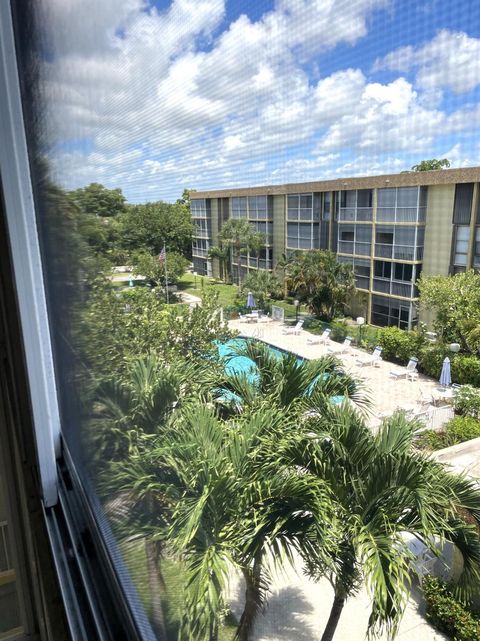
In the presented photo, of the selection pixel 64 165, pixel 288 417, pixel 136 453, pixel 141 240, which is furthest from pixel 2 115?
pixel 288 417

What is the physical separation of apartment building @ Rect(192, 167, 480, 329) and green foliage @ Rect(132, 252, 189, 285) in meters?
0.04

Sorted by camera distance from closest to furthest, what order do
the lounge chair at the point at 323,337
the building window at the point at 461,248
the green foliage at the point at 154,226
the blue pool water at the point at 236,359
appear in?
1. the building window at the point at 461,248
2. the green foliage at the point at 154,226
3. the lounge chair at the point at 323,337
4. the blue pool water at the point at 236,359

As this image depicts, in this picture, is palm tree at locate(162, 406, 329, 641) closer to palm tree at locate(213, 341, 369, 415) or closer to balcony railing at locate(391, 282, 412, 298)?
palm tree at locate(213, 341, 369, 415)

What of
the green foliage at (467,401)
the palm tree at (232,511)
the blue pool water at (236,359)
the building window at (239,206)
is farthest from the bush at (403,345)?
the blue pool water at (236,359)

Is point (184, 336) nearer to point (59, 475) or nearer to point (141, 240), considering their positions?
point (141, 240)

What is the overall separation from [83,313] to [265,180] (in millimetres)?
624

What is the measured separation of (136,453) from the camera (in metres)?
0.81

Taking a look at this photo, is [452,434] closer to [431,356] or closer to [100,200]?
[431,356]

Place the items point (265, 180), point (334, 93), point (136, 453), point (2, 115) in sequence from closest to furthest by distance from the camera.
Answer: point (334, 93) < point (265, 180) < point (136, 453) < point (2, 115)

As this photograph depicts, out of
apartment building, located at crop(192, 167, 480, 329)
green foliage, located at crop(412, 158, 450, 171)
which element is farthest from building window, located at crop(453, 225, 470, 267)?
green foliage, located at crop(412, 158, 450, 171)

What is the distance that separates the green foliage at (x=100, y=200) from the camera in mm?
Result: 810

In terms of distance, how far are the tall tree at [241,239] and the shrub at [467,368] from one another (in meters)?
0.42

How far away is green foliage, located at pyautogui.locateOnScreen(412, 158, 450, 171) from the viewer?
1.44 ft

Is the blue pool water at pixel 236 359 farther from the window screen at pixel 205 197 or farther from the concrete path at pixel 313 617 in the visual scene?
the concrete path at pixel 313 617
